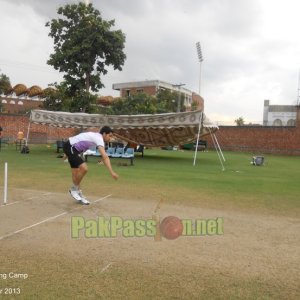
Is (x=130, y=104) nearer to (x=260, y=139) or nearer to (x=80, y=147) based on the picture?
(x=260, y=139)

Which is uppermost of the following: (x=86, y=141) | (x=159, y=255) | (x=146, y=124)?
(x=146, y=124)

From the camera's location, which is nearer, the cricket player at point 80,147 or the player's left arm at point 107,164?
the player's left arm at point 107,164

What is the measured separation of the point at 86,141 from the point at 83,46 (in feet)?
77.1

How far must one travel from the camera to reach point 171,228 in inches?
238

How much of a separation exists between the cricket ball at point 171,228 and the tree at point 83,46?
83.6 ft

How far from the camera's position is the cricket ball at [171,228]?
570 cm

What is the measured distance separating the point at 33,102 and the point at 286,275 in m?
73.6

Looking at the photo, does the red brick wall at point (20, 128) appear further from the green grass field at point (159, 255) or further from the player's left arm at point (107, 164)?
the player's left arm at point (107, 164)

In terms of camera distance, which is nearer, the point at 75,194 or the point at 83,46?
the point at 75,194

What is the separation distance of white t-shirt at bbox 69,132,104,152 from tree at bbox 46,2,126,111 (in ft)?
76.5

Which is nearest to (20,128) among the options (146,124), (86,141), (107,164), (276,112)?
(146,124)

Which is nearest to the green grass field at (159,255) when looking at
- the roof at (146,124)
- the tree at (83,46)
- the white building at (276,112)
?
the roof at (146,124)

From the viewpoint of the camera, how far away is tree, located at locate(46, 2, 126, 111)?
29984 millimetres

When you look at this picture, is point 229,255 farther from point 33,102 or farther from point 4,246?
point 33,102
